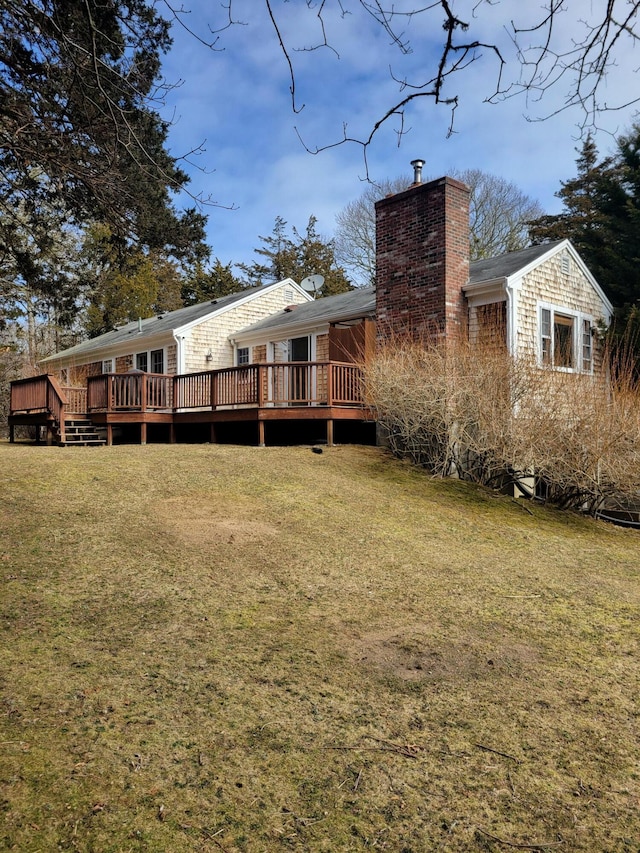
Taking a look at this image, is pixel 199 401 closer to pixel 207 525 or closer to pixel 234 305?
pixel 234 305

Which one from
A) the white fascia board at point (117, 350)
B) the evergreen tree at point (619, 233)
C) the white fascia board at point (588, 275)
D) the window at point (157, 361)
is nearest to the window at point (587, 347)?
the white fascia board at point (588, 275)

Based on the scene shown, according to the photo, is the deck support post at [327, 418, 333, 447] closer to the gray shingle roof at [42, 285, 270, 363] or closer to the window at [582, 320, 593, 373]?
the window at [582, 320, 593, 373]

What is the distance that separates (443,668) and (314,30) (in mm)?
3990

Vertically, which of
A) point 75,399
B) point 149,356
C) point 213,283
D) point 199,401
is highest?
point 213,283

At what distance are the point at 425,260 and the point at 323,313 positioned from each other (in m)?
4.28

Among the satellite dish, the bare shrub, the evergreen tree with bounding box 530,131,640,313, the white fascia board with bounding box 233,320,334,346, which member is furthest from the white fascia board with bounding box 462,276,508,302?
the satellite dish

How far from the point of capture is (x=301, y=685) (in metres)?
3.92

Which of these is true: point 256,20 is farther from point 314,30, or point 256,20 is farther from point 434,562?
point 434,562

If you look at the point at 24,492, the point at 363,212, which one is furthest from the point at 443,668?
the point at 363,212

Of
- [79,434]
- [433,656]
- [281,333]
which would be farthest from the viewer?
[281,333]

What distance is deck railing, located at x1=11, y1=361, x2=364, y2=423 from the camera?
13766 millimetres

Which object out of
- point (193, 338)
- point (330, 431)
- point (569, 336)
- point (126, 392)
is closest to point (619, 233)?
point (569, 336)

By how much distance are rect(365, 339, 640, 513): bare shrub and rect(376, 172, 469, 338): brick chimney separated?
153cm

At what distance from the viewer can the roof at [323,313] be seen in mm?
15898
